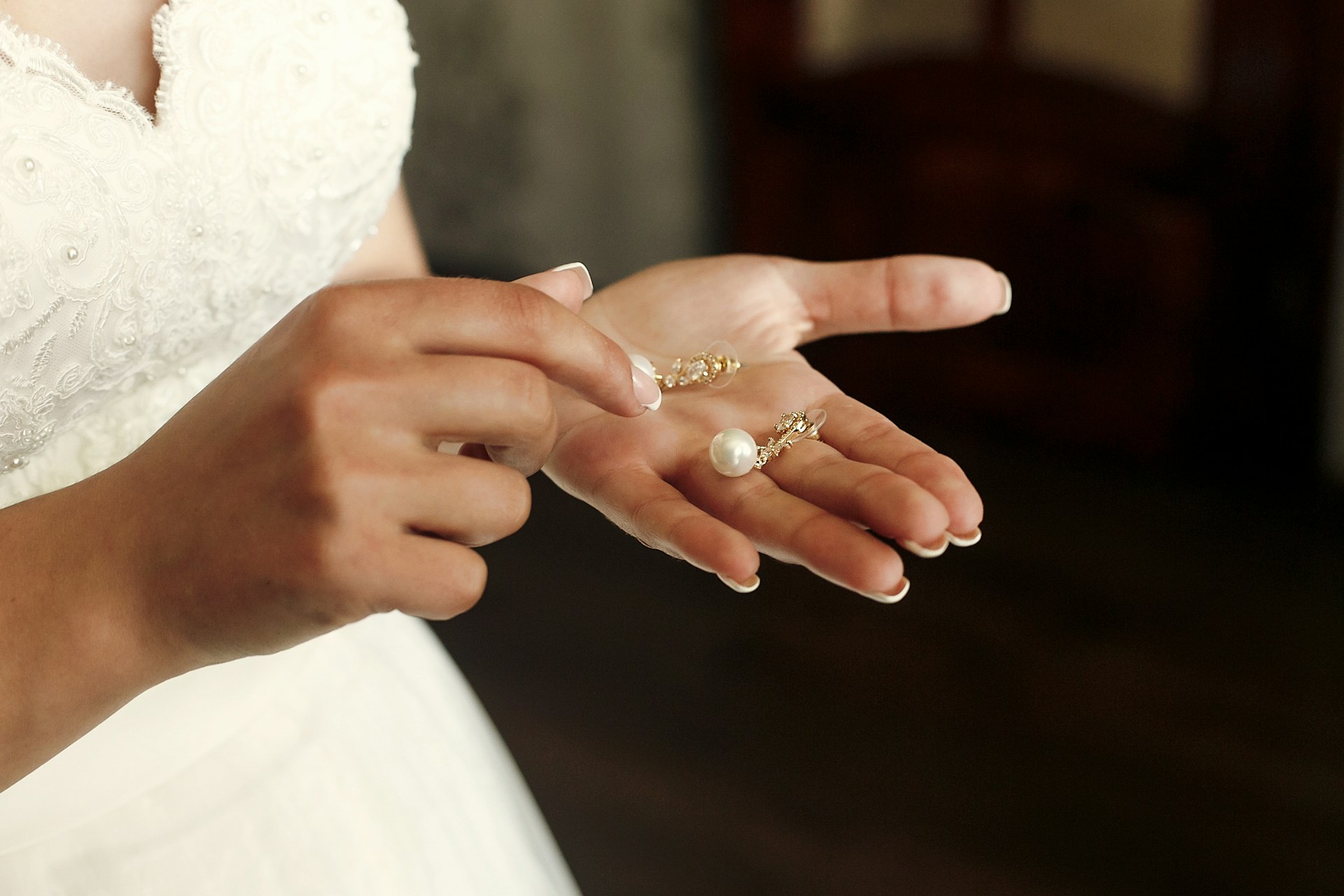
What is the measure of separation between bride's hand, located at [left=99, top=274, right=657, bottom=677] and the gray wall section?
3.24 metres

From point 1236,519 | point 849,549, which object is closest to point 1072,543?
point 1236,519

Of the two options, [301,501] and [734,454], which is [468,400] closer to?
[301,501]

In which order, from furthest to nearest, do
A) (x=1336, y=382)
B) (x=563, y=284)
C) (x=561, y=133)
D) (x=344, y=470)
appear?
(x=561, y=133) < (x=1336, y=382) < (x=563, y=284) < (x=344, y=470)

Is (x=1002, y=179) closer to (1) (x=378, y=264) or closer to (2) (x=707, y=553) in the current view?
(1) (x=378, y=264)

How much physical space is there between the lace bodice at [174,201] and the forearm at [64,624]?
0.64 feet

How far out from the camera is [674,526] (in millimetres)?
650

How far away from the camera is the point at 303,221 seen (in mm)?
820

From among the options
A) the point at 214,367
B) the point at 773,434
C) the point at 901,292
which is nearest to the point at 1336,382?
the point at 901,292

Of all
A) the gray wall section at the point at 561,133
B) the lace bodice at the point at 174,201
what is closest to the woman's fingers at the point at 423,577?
the lace bodice at the point at 174,201

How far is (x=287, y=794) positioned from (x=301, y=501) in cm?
43

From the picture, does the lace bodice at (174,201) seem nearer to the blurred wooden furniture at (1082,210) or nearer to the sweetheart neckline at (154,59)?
the sweetheart neckline at (154,59)

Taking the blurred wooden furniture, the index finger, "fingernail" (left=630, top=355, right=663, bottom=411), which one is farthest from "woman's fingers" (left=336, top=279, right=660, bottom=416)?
the blurred wooden furniture

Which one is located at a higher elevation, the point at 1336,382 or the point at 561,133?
the point at 561,133

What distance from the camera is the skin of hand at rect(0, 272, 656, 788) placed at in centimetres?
49
